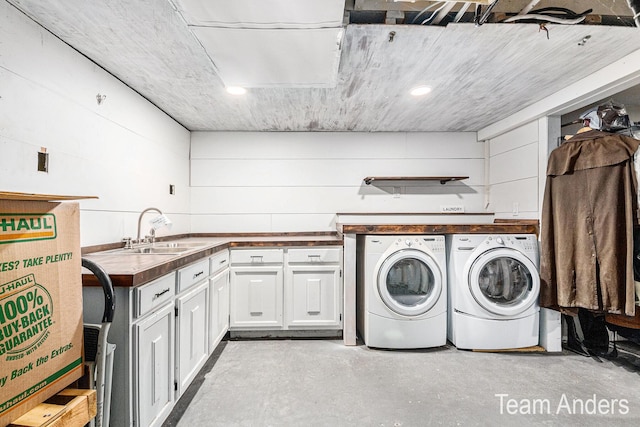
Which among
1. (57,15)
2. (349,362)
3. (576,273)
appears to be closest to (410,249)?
(349,362)

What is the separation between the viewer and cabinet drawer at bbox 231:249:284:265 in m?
2.69

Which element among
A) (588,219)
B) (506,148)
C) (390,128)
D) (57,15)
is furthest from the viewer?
(390,128)

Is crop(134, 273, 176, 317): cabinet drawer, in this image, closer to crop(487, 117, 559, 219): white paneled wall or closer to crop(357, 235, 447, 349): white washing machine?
crop(357, 235, 447, 349): white washing machine

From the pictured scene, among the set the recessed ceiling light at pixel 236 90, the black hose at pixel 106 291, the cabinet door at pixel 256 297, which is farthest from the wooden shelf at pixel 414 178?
the black hose at pixel 106 291

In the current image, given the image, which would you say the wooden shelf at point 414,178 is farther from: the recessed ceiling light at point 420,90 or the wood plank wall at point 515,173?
the recessed ceiling light at point 420,90

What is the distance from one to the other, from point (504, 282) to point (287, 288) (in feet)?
6.30

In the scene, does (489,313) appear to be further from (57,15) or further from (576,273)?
(57,15)

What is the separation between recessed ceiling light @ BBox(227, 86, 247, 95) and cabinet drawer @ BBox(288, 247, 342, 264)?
4.57ft

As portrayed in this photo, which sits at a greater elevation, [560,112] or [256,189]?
[560,112]

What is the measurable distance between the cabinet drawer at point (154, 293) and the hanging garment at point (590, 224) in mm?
2758

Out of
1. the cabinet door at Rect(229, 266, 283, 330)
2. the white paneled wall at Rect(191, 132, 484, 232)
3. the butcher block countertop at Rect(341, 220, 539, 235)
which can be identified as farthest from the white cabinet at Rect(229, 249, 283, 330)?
the butcher block countertop at Rect(341, 220, 539, 235)

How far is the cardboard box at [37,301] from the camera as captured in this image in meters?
0.67

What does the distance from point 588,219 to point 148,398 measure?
296 centimetres

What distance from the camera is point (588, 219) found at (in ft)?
7.10
